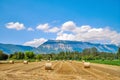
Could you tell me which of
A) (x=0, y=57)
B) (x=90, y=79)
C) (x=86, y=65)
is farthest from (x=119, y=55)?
(x=90, y=79)

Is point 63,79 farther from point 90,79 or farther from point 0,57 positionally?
point 0,57

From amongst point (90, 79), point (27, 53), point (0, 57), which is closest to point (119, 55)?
point (27, 53)

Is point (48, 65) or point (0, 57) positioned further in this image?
point (0, 57)

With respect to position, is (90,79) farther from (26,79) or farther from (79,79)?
(26,79)

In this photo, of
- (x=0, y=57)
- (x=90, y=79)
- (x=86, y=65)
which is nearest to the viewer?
(x=90, y=79)

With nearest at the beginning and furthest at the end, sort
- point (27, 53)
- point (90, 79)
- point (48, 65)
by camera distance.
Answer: point (90, 79)
point (48, 65)
point (27, 53)

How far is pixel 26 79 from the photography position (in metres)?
19.3

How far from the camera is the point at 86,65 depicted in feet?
145

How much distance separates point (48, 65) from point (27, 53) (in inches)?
6122

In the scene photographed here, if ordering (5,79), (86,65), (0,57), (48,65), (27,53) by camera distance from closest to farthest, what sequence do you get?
(5,79) < (48,65) < (86,65) < (0,57) < (27,53)

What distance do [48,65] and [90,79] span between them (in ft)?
48.0

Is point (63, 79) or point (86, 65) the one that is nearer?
point (63, 79)

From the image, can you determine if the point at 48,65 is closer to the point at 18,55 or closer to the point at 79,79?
the point at 79,79

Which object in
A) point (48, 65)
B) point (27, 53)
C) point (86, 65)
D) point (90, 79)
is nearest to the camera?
point (90, 79)
